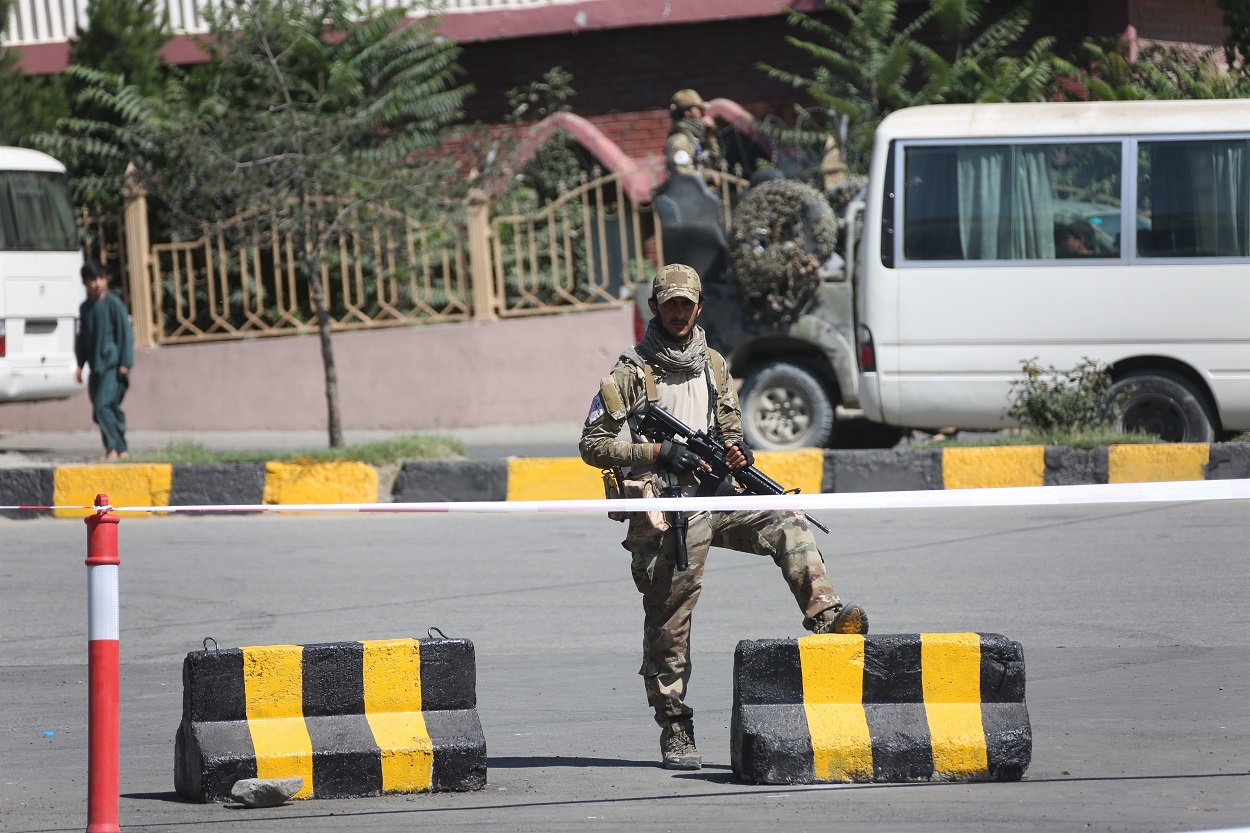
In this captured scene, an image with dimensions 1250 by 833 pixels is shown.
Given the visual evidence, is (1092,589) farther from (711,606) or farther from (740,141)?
(740,141)

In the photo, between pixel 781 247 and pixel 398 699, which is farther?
pixel 781 247

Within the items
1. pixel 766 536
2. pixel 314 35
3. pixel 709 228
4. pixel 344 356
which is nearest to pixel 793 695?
pixel 766 536

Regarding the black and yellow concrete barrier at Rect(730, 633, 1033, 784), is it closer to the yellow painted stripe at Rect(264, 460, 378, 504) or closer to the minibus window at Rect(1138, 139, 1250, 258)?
the yellow painted stripe at Rect(264, 460, 378, 504)

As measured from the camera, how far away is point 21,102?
53.7 ft

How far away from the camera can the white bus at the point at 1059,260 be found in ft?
34.2

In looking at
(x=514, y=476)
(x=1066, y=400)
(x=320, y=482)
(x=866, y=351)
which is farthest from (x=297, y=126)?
(x=1066, y=400)

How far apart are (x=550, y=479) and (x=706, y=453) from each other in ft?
17.5

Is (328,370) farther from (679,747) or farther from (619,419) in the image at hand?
(679,747)

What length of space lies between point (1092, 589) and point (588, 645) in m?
2.35

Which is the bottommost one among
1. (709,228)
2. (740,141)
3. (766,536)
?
(766,536)

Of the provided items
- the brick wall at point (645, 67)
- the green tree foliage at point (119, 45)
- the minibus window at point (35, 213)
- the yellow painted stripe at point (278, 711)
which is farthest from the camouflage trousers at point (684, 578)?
the green tree foliage at point (119, 45)

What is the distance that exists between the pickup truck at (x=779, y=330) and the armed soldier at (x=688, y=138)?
0.64 meters

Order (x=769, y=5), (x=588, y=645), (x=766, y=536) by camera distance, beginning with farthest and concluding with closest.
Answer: (x=769, y=5)
(x=588, y=645)
(x=766, y=536)

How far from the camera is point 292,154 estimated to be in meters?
11.2
